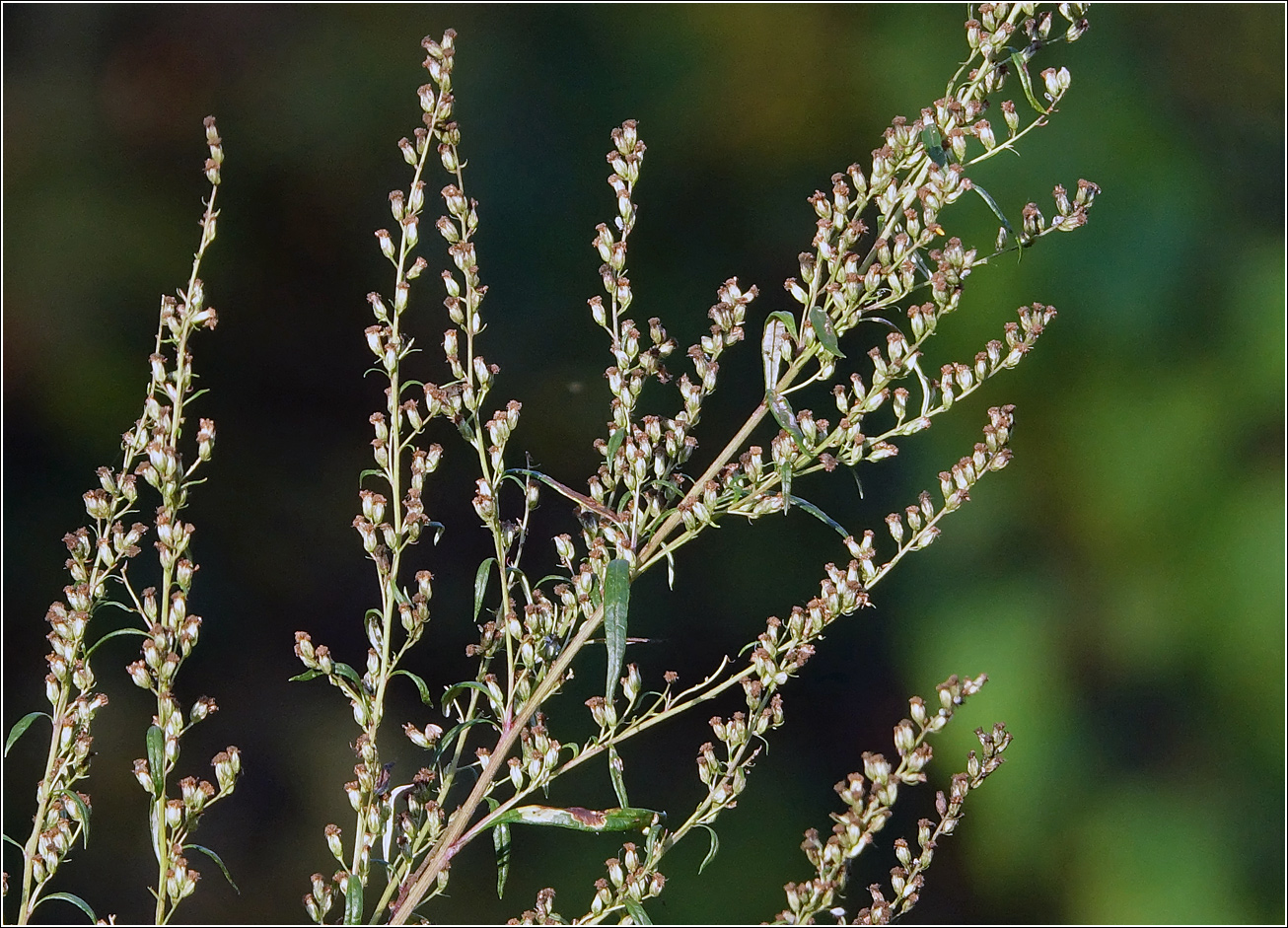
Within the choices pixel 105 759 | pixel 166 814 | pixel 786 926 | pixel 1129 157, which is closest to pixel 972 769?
pixel 786 926

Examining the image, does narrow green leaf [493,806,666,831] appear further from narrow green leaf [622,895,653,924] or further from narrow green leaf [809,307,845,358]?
narrow green leaf [809,307,845,358]

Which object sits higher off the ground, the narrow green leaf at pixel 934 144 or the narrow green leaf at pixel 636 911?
the narrow green leaf at pixel 934 144

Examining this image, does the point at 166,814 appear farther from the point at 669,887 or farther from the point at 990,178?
the point at 990,178

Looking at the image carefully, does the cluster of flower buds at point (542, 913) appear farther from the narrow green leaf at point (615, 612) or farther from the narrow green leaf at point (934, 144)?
the narrow green leaf at point (934, 144)

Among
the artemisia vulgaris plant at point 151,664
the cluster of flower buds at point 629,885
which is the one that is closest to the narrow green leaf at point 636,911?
the cluster of flower buds at point 629,885

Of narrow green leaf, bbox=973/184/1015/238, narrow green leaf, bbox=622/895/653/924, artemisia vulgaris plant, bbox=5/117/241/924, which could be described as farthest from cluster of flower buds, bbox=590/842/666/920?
narrow green leaf, bbox=973/184/1015/238

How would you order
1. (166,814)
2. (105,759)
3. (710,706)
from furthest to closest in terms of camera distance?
(710,706), (105,759), (166,814)
